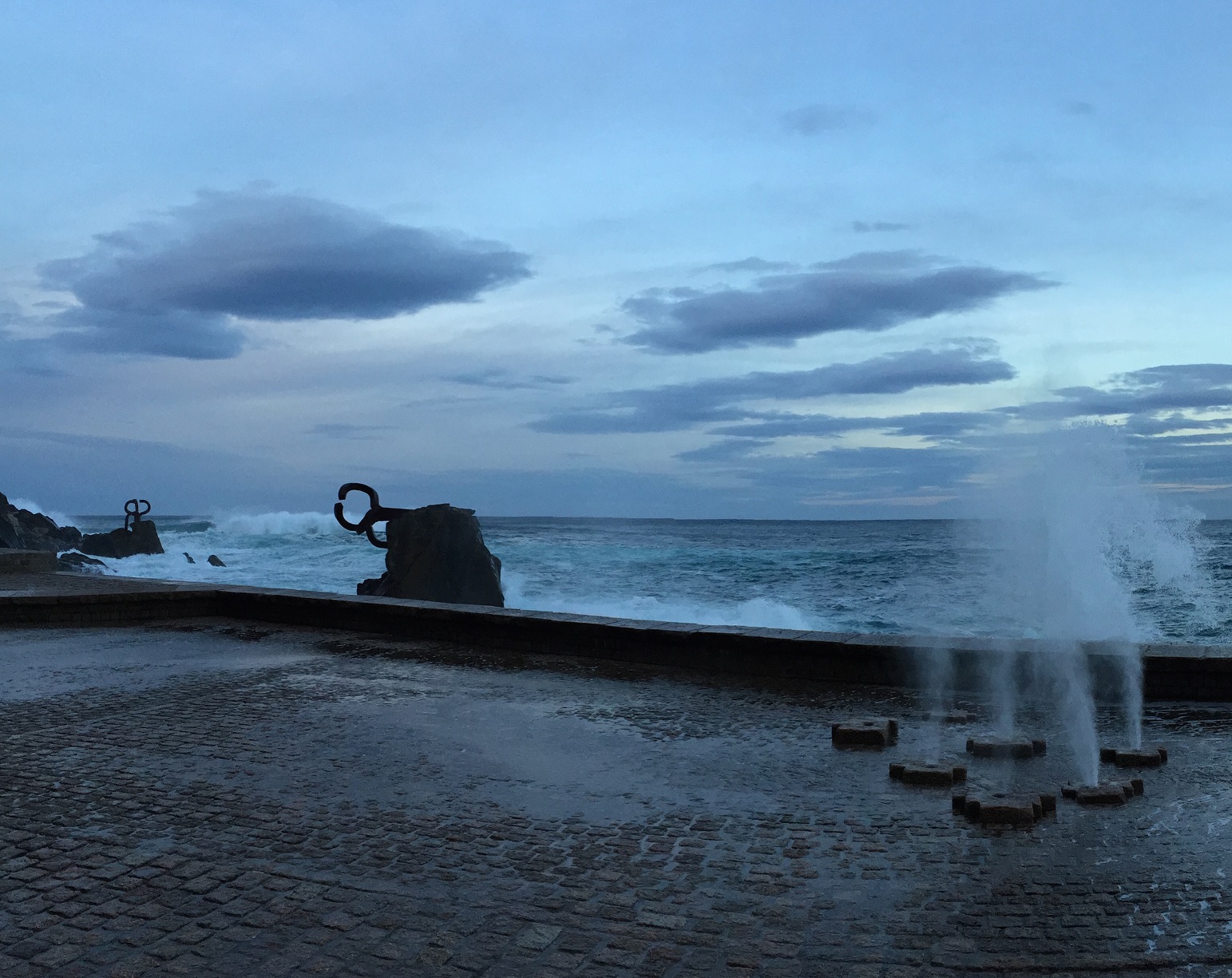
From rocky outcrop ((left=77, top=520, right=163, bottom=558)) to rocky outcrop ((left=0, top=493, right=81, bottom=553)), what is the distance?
122cm

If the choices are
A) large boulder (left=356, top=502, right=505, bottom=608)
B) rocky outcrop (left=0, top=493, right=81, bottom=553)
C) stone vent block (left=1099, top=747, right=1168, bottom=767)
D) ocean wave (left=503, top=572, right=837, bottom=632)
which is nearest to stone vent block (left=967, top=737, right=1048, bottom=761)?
stone vent block (left=1099, top=747, right=1168, bottom=767)

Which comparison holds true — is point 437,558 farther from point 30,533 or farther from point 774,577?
point 30,533

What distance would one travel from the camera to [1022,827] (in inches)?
179

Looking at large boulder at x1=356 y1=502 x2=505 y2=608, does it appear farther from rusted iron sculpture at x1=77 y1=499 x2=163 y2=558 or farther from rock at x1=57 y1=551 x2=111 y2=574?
rusted iron sculpture at x1=77 y1=499 x2=163 y2=558

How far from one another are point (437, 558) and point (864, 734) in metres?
14.6

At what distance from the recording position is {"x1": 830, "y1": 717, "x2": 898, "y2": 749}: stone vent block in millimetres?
6086

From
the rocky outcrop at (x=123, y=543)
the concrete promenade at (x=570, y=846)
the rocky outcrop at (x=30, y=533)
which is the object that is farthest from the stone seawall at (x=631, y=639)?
the rocky outcrop at (x=123, y=543)

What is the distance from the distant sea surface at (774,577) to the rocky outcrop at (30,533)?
135 inches

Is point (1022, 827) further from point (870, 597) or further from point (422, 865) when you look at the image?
point (870, 597)

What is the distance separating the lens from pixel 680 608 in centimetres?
3466

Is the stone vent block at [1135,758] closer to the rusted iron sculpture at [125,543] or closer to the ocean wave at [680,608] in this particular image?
the ocean wave at [680,608]

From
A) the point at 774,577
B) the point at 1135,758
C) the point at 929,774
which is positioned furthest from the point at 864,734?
the point at 774,577

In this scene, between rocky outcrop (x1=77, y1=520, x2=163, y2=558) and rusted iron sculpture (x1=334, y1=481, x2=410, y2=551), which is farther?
rocky outcrop (x1=77, y1=520, x2=163, y2=558)

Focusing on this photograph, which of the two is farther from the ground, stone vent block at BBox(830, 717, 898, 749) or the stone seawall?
the stone seawall
